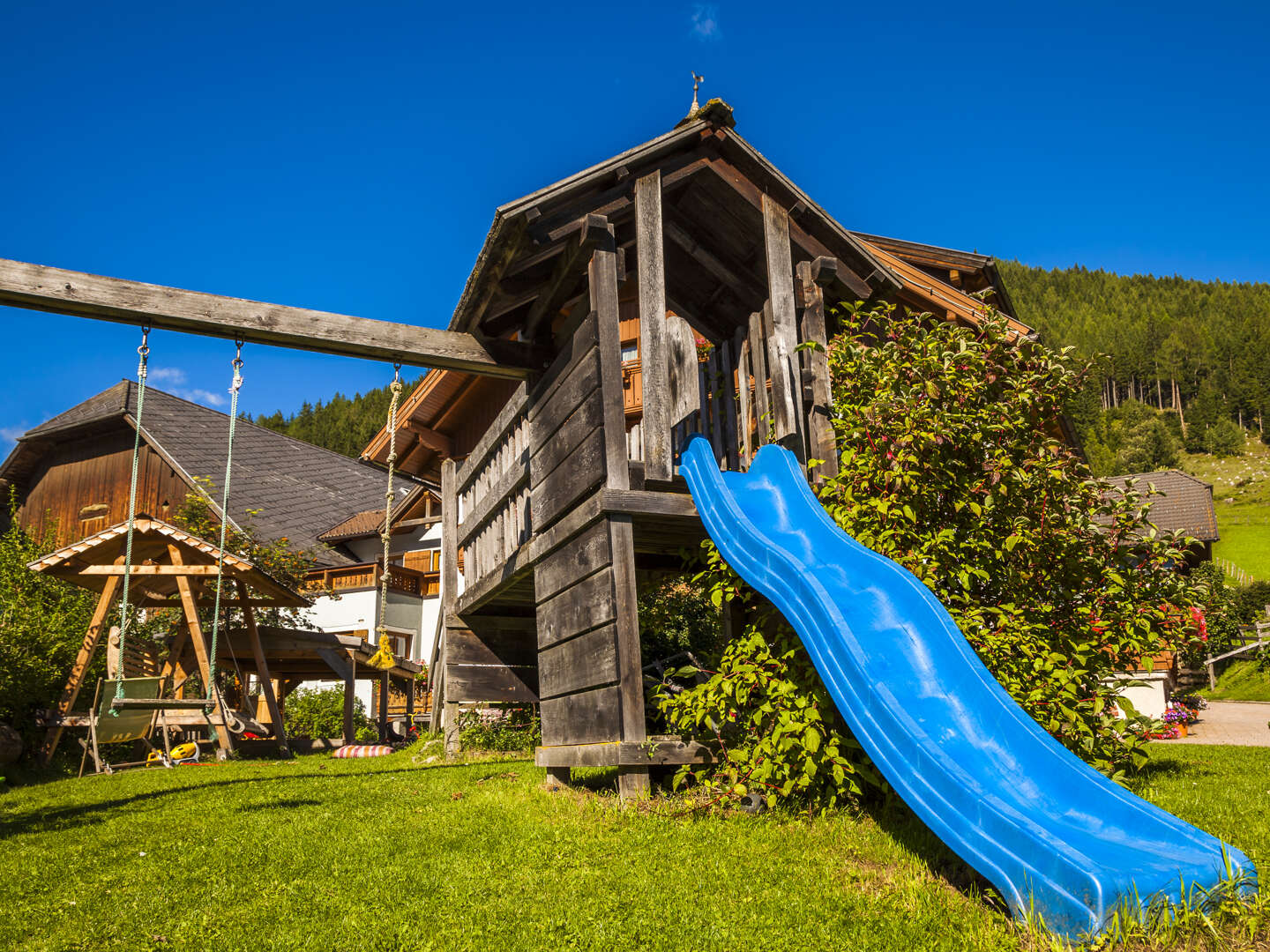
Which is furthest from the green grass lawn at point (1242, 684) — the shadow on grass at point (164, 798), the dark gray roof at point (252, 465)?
the dark gray roof at point (252, 465)

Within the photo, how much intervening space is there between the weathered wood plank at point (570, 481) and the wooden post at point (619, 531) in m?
0.12

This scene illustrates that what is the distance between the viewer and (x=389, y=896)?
3.89 meters

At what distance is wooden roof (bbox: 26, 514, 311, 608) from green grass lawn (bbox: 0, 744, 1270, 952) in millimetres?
4728

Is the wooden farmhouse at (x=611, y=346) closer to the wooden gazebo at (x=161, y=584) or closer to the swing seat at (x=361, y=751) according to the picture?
the wooden gazebo at (x=161, y=584)

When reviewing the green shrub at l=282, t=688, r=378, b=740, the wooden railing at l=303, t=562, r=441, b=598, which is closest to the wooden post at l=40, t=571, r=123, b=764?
the green shrub at l=282, t=688, r=378, b=740

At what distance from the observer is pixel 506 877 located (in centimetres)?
411

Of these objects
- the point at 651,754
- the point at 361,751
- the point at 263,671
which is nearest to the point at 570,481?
the point at 651,754

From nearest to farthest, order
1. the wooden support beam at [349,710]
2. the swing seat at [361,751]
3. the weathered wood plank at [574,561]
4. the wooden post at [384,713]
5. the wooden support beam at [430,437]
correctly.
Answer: the weathered wood plank at [574,561], the swing seat at [361,751], the wooden support beam at [349,710], the wooden post at [384,713], the wooden support beam at [430,437]

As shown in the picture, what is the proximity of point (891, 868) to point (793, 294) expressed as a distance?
196 inches

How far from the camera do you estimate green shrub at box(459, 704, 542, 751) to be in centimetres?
1109

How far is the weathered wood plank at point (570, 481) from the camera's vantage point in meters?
6.57

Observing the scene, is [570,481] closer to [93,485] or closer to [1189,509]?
[93,485]

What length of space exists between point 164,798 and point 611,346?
538 centimetres

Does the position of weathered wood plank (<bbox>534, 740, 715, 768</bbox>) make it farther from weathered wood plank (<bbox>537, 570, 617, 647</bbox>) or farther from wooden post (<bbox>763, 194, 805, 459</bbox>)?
wooden post (<bbox>763, 194, 805, 459</bbox>)
